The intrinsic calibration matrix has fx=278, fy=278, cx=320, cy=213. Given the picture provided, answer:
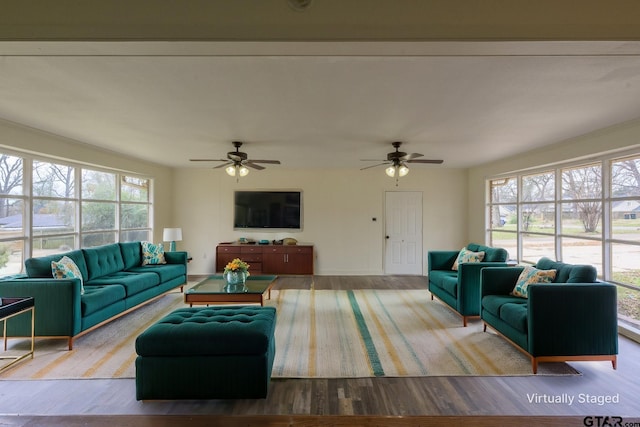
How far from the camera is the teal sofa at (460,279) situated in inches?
141

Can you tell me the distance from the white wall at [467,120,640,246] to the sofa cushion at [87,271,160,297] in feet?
20.8

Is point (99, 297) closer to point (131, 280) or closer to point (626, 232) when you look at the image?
point (131, 280)

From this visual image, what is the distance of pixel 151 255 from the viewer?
4.96 meters

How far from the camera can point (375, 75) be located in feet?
6.92

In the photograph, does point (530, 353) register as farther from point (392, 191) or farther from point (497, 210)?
point (392, 191)

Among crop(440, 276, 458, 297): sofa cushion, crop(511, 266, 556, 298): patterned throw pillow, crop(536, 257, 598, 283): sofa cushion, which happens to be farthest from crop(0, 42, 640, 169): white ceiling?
crop(440, 276, 458, 297): sofa cushion

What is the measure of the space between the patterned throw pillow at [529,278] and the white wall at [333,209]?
3469 mm

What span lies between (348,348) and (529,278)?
2174mm

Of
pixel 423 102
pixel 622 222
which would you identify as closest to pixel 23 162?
pixel 423 102

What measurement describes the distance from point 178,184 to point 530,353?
23.1 ft

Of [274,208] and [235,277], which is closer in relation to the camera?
[235,277]

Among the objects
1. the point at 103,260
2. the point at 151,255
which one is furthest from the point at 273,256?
the point at 103,260

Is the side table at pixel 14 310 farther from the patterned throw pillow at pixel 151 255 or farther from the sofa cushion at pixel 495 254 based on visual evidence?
the sofa cushion at pixel 495 254

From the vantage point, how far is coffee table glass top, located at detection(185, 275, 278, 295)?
3554 millimetres
